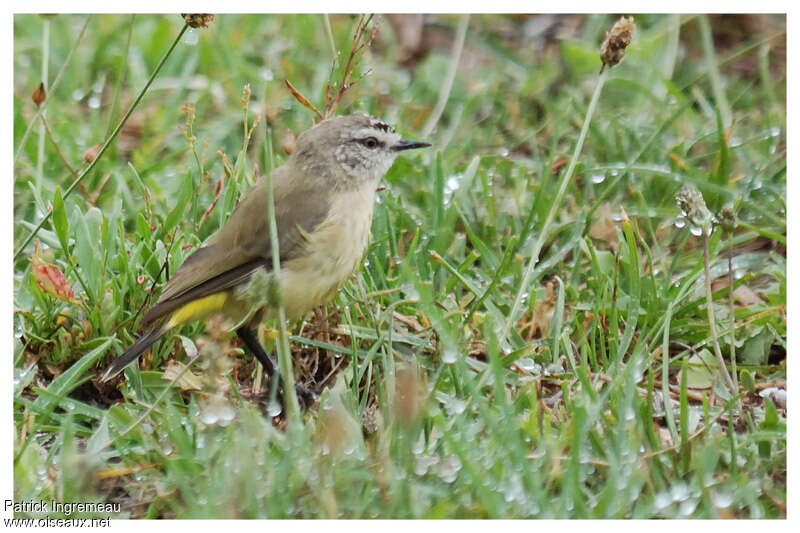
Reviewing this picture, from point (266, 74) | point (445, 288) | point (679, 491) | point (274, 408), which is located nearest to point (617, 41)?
point (445, 288)

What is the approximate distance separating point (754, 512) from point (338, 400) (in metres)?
1.42

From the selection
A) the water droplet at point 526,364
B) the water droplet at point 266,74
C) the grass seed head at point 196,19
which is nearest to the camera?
the grass seed head at point 196,19

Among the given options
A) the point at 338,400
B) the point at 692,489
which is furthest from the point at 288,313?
the point at 692,489

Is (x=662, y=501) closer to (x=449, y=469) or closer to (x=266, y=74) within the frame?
(x=449, y=469)

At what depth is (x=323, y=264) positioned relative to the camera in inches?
160

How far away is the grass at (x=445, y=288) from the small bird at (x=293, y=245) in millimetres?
165

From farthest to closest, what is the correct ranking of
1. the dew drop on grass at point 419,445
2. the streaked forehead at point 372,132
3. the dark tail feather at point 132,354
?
the streaked forehead at point 372,132
the dark tail feather at point 132,354
the dew drop on grass at point 419,445

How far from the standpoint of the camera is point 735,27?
7.02m

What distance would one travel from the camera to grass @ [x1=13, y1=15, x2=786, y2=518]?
3.28 metres

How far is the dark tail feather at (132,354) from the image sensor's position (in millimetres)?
3867

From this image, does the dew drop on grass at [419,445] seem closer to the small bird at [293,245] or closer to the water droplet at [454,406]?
the water droplet at [454,406]

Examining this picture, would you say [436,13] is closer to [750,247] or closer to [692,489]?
[750,247]

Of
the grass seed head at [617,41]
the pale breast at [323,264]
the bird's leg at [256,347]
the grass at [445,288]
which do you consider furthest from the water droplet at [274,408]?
the grass seed head at [617,41]

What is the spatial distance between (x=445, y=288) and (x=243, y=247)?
88cm
